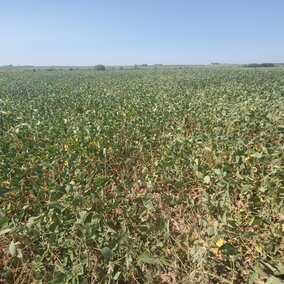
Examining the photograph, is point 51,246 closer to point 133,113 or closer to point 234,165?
point 234,165

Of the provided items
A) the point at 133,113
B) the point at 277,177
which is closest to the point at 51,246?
the point at 277,177

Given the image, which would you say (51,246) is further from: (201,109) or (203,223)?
(201,109)

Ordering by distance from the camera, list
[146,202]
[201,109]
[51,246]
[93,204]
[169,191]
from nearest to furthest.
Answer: [51,246], [146,202], [93,204], [169,191], [201,109]

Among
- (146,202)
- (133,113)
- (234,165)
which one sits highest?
(146,202)

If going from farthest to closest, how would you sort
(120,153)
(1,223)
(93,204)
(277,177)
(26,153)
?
(120,153) → (26,153) → (277,177) → (93,204) → (1,223)

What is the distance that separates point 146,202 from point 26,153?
6.61 ft

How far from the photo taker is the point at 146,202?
2752 millimetres

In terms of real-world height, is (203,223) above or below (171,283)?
above

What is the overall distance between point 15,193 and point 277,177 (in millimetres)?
3030

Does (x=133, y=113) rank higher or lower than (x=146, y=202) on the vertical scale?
lower

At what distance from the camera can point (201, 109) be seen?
812 centimetres

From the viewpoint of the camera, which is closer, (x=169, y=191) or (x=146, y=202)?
(x=146, y=202)

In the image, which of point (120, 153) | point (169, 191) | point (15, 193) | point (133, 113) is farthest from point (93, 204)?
point (133, 113)

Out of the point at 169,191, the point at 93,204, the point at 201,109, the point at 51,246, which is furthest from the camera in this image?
the point at 201,109
